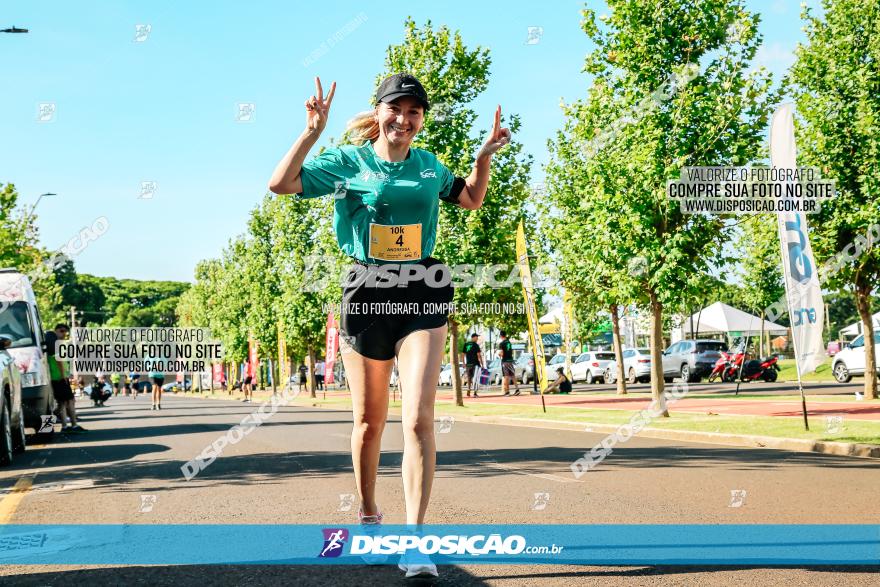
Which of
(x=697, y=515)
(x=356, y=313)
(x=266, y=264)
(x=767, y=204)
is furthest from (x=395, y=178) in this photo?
(x=266, y=264)

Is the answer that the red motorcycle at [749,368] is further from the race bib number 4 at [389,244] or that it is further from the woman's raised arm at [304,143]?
the woman's raised arm at [304,143]

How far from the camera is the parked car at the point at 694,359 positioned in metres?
37.5

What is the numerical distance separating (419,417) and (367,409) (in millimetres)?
352

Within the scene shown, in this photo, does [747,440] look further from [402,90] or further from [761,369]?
[761,369]

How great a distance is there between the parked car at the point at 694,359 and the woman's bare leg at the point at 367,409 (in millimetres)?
34385

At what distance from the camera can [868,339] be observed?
20.8 meters

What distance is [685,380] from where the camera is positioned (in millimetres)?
37062

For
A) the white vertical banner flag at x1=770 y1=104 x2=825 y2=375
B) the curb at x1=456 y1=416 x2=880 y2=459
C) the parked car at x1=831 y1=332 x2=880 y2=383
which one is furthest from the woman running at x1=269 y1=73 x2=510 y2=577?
the parked car at x1=831 y1=332 x2=880 y2=383

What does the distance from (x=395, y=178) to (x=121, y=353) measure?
9051 cm

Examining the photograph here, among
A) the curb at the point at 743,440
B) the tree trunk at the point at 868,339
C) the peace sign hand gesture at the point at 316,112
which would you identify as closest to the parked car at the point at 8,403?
the peace sign hand gesture at the point at 316,112

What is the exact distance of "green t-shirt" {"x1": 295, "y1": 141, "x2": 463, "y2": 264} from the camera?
14.0 ft

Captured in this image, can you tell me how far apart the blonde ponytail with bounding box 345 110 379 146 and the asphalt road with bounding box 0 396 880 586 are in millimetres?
2173

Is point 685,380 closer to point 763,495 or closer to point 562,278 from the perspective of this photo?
point 562,278

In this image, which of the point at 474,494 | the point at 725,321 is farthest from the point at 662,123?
the point at 725,321
